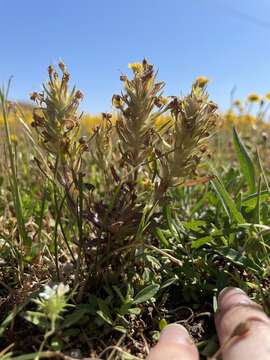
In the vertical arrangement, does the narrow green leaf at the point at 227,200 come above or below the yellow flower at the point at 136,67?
below


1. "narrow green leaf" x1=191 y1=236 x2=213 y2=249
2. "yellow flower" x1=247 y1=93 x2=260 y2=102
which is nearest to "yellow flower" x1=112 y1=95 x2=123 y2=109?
"narrow green leaf" x1=191 y1=236 x2=213 y2=249

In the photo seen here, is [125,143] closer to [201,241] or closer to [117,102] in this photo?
[117,102]

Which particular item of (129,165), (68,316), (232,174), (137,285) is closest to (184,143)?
(129,165)

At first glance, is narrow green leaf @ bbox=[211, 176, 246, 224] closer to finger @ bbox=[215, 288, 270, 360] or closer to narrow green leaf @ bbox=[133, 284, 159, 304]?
finger @ bbox=[215, 288, 270, 360]

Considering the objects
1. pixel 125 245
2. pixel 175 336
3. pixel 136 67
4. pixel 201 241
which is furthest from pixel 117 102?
pixel 175 336

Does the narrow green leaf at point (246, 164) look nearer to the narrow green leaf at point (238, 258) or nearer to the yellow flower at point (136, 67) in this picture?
the narrow green leaf at point (238, 258)

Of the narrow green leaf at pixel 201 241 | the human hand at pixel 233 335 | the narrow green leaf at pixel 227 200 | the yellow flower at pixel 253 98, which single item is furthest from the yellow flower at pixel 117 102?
the yellow flower at pixel 253 98

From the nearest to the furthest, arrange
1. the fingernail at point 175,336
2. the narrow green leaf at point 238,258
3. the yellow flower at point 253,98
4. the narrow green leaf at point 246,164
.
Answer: the fingernail at point 175,336
the narrow green leaf at point 238,258
the narrow green leaf at point 246,164
the yellow flower at point 253,98
